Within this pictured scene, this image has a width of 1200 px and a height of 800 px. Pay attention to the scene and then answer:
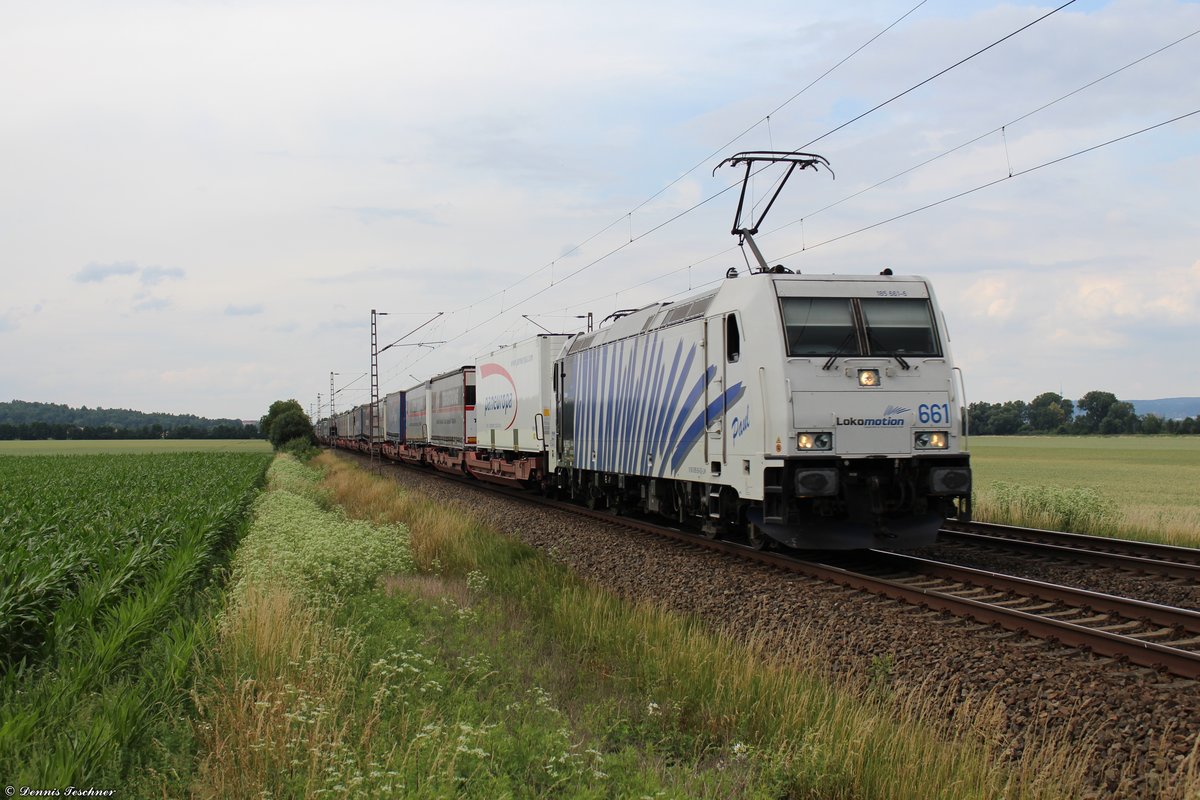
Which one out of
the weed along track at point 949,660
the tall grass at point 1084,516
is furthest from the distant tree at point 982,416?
the weed along track at point 949,660

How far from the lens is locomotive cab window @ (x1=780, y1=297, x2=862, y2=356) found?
11.3 m

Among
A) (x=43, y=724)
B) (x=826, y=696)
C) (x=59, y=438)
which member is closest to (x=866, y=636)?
(x=826, y=696)

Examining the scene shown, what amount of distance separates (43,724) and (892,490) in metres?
9.22

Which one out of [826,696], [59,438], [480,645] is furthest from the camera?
[59,438]

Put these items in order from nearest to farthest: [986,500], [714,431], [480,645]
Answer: [480,645], [714,431], [986,500]

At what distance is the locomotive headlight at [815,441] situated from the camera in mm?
10914

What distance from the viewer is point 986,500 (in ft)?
63.3

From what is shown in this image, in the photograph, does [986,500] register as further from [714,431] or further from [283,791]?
[283,791]

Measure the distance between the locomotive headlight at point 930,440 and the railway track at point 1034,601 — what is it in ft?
4.53

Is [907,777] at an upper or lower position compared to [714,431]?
lower

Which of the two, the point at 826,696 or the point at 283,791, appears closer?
the point at 283,791

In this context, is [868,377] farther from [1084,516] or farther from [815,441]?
[1084,516]

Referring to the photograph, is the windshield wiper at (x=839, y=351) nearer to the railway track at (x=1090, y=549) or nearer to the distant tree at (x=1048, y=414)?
the railway track at (x=1090, y=549)

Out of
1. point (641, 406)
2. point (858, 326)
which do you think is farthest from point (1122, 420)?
point (858, 326)
